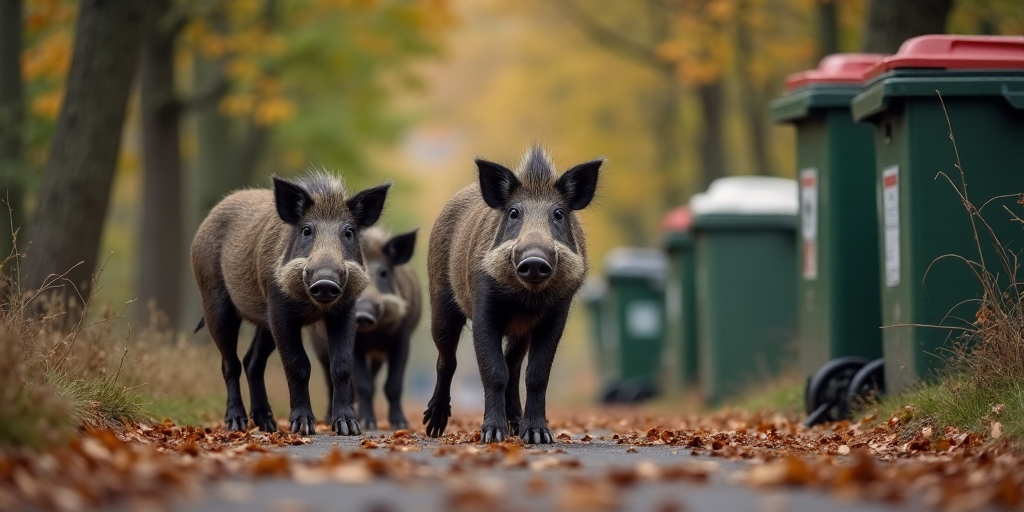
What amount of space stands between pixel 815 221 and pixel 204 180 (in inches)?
520

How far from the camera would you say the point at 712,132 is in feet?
88.7

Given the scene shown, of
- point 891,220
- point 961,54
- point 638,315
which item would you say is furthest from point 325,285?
point 638,315

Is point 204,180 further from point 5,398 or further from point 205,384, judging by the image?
point 5,398

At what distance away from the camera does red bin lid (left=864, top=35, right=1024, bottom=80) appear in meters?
11.2

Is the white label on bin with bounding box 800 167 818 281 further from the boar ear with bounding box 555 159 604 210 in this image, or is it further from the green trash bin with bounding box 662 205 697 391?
the green trash bin with bounding box 662 205 697 391

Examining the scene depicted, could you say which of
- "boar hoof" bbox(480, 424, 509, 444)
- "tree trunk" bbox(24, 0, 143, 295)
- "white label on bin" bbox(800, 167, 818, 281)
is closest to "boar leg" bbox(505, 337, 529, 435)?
"boar hoof" bbox(480, 424, 509, 444)

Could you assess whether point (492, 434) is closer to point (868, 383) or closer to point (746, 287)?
point (868, 383)

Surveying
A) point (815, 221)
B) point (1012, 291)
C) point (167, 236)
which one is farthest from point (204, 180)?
point (1012, 291)

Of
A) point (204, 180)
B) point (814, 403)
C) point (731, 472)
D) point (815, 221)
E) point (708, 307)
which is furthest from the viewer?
point (204, 180)

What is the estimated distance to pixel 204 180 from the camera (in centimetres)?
2422

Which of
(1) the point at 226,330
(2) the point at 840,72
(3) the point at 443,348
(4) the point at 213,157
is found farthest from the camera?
(4) the point at 213,157

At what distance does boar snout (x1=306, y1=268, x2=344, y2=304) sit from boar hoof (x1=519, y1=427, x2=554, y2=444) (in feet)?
5.91

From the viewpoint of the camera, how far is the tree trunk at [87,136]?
45.8 ft

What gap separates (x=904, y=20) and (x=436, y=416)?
6.42 meters
